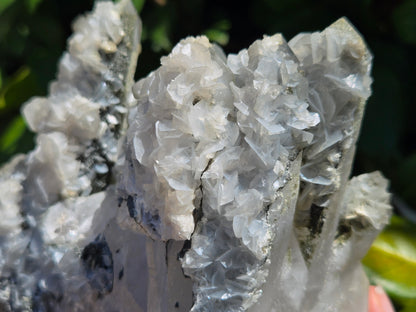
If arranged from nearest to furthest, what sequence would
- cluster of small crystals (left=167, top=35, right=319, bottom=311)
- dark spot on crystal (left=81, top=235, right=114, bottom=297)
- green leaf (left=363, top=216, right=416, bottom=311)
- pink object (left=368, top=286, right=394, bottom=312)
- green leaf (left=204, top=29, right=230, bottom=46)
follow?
cluster of small crystals (left=167, top=35, right=319, bottom=311)
dark spot on crystal (left=81, top=235, right=114, bottom=297)
pink object (left=368, top=286, right=394, bottom=312)
green leaf (left=363, top=216, right=416, bottom=311)
green leaf (left=204, top=29, right=230, bottom=46)

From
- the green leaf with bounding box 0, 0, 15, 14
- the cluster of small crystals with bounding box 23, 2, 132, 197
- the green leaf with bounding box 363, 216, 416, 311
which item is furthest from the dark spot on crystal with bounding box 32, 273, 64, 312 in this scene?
the green leaf with bounding box 0, 0, 15, 14

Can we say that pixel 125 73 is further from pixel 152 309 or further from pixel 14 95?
pixel 14 95

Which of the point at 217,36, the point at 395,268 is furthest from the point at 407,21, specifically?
the point at 395,268

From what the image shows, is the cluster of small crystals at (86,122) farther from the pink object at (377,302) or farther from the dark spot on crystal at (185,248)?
the pink object at (377,302)

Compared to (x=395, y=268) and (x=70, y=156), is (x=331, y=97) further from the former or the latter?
(x=395, y=268)

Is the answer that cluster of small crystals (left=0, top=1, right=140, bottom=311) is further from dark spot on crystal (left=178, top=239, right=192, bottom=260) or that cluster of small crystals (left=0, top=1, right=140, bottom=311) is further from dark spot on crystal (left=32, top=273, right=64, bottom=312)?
dark spot on crystal (left=178, top=239, right=192, bottom=260)

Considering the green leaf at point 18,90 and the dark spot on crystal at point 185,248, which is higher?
the dark spot on crystal at point 185,248

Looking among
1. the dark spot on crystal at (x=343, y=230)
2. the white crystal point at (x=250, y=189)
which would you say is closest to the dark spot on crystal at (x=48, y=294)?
the white crystal point at (x=250, y=189)
